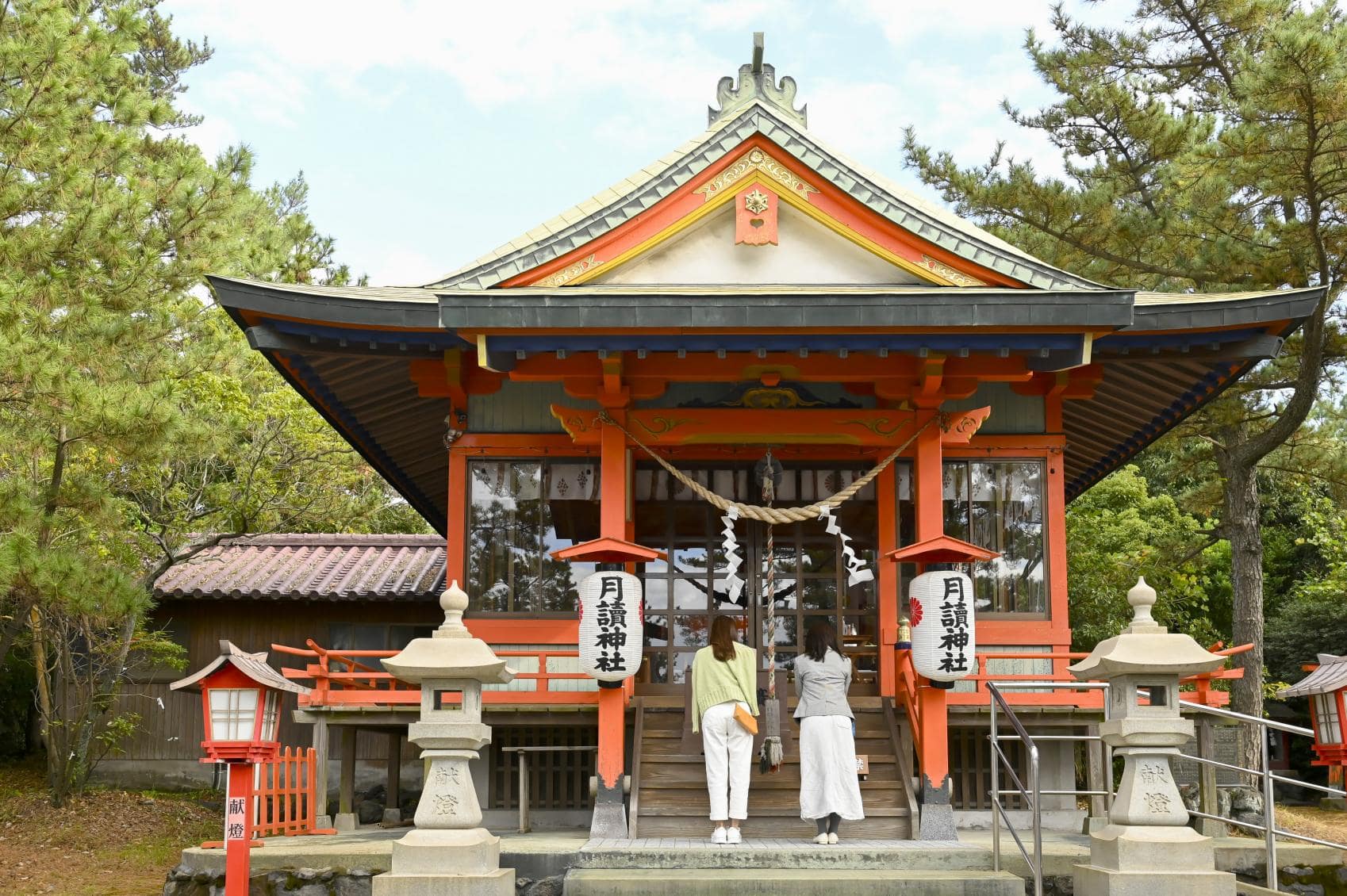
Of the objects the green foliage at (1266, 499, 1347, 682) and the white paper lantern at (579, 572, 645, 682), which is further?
the green foliage at (1266, 499, 1347, 682)

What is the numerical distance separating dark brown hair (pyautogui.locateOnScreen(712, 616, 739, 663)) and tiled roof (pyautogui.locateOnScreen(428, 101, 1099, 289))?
351cm

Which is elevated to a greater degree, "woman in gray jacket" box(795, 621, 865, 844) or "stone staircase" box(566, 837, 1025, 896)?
"woman in gray jacket" box(795, 621, 865, 844)

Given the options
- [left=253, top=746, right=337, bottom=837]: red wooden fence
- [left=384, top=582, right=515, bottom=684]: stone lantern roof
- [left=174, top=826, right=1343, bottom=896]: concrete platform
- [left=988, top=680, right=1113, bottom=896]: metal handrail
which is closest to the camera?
[left=988, top=680, right=1113, bottom=896]: metal handrail

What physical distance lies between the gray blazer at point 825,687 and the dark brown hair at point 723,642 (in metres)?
0.58

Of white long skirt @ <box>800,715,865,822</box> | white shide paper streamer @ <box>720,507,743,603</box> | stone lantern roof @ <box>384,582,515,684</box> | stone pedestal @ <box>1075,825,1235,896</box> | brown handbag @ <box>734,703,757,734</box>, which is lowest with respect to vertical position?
stone pedestal @ <box>1075,825,1235,896</box>

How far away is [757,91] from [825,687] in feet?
21.1

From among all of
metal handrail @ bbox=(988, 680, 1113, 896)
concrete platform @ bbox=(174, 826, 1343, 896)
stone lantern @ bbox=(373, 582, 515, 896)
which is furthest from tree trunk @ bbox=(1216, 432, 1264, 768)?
stone lantern @ bbox=(373, 582, 515, 896)

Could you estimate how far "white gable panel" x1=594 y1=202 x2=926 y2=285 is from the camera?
11547 mm

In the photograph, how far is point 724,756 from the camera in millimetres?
9461

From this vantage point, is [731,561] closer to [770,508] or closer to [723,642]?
[770,508]

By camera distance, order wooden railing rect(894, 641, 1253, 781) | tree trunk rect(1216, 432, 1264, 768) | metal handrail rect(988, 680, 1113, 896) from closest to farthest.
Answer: metal handrail rect(988, 680, 1113, 896) → wooden railing rect(894, 641, 1253, 781) → tree trunk rect(1216, 432, 1264, 768)

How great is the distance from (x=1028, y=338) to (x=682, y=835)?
15.5ft

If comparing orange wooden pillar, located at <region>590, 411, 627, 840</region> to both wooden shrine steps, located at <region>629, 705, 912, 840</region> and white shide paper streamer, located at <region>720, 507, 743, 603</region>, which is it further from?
white shide paper streamer, located at <region>720, 507, 743, 603</region>

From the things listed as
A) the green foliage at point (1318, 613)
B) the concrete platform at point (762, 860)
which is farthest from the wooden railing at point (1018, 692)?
the green foliage at point (1318, 613)
